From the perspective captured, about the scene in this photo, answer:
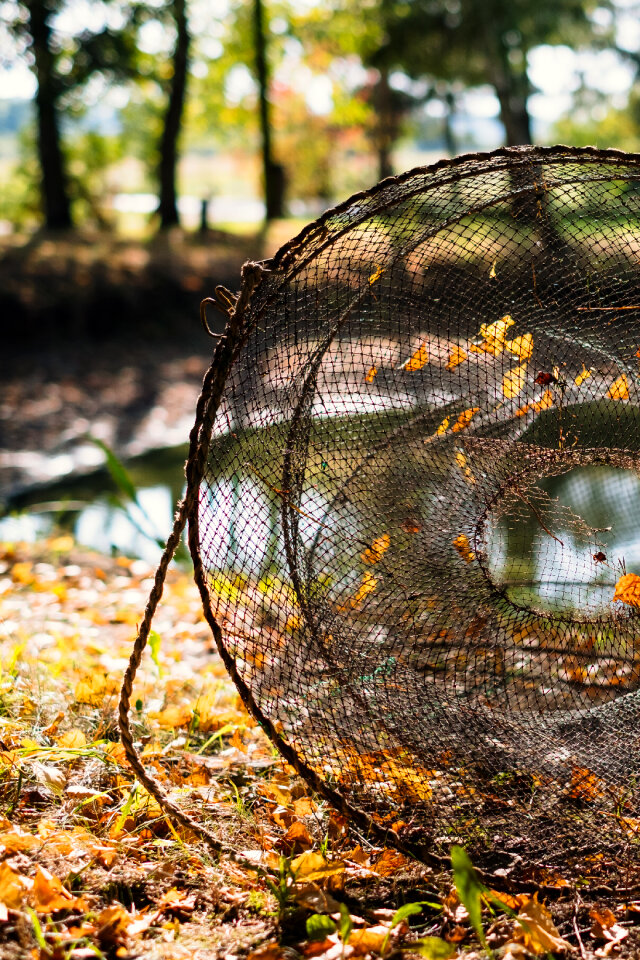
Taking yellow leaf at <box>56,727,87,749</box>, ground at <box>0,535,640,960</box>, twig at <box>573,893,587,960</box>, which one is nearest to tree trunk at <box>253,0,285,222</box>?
ground at <box>0,535,640,960</box>

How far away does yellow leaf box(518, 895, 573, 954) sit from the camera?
1.74 m

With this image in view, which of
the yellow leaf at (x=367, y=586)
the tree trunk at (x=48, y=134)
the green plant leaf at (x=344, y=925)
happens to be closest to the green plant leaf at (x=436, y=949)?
the green plant leaf at (x=344, y=925)

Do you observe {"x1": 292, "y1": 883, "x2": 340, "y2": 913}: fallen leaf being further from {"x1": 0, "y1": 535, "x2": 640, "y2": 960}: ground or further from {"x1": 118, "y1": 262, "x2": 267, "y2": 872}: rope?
{"x1": 118, "y1": 262, "x2": 267, "y2": 872}: rope

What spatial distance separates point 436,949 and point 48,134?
15838 mm

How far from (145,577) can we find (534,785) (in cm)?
299

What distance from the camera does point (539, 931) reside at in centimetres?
176

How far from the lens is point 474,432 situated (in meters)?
2.57

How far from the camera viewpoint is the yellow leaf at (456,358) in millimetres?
2345

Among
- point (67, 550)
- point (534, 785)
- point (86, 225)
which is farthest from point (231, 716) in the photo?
point (86, 225)

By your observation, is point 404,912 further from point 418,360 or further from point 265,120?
point 265,120

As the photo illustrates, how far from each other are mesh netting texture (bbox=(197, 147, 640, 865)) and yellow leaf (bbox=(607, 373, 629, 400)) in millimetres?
26

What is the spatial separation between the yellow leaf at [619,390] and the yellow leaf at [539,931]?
4.41 feet

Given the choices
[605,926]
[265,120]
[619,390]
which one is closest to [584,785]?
[605,926]

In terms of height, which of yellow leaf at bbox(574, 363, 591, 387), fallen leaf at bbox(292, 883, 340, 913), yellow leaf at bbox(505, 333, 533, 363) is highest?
yellow leaf at bbox(505, 333, 533, 363)
